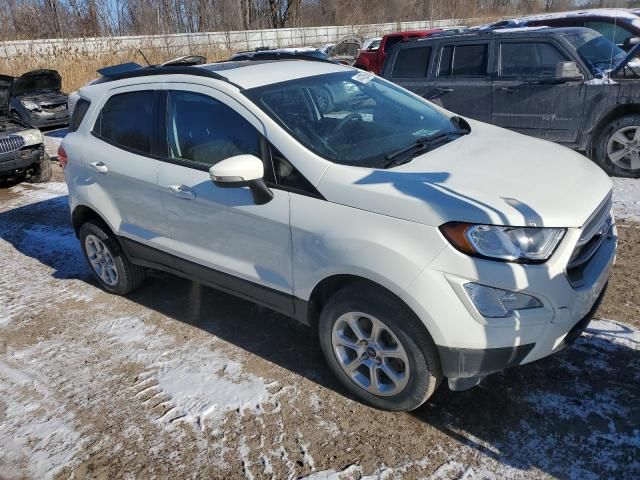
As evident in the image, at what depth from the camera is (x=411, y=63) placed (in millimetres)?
8102

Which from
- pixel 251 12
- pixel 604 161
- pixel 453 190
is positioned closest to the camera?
pixel 453 190

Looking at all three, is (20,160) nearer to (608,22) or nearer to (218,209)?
(218,209)

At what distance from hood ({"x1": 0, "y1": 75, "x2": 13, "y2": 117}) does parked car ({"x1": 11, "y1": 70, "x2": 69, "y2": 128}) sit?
13.0 ft

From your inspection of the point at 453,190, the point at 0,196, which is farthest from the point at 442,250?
the point at 0,196

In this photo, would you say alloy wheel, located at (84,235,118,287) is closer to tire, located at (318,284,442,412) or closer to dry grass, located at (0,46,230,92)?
tire, located at (318,284,442,412)

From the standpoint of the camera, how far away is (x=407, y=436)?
287cm

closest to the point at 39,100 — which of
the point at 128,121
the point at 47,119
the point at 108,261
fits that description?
the point at 47,119

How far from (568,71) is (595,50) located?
0.80 meters

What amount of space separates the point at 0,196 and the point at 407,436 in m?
7.78

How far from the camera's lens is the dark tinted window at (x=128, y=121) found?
13.0ft

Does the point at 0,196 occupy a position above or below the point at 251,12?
below

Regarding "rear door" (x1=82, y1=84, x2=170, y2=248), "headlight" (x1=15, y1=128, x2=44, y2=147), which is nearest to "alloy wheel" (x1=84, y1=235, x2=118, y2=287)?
"rear door" (x1=82, y1=84, x2=170, y2=248)

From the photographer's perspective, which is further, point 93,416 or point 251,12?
point 251,12

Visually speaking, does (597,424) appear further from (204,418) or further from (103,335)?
→ (103,335)
